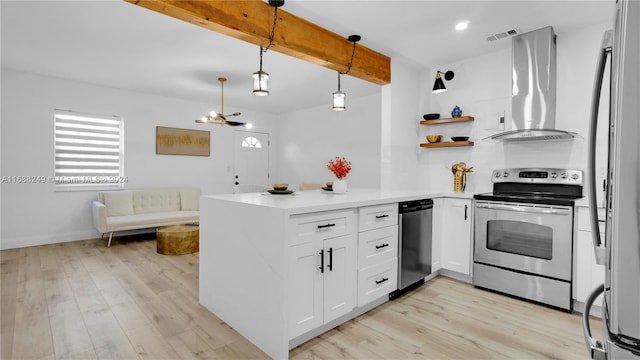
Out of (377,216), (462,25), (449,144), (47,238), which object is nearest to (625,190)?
(377,216)

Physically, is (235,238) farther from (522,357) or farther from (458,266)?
(458,266)

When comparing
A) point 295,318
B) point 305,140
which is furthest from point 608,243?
point 305,140

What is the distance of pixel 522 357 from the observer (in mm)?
1936

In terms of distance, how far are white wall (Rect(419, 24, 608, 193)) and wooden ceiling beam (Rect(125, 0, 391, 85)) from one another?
0.93 meters

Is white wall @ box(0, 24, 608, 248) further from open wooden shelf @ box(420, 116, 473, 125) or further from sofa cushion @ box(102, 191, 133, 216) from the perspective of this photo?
sofa cushion @ box(102, 191, 133, 216)

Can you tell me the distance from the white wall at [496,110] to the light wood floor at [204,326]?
1383mm

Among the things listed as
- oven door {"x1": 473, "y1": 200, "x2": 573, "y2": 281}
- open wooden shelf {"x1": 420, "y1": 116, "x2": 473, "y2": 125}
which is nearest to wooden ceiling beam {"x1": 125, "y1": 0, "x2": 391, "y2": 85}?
open wooden shelf {"x1": 420, "y1": 116, "x2": 473, "y2": 125}

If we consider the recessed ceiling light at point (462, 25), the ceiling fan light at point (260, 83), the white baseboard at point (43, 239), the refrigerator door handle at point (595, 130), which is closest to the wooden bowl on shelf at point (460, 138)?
the recessed ceiling light at point (462, 25)

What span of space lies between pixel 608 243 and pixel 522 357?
1676 millimetres

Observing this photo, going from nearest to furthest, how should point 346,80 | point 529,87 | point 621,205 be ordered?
point 621,205 < point 529,87 < point 346,80

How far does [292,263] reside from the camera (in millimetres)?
1896

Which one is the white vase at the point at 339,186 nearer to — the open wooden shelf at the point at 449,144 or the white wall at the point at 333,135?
the white wall at the point at 333,135

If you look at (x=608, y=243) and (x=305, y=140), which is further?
(x=305, y=140)

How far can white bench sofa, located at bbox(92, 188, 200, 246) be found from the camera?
15.5 feet
